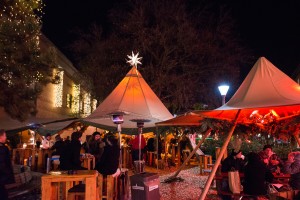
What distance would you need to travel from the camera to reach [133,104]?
37.0 feet

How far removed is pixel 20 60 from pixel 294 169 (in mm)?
8922

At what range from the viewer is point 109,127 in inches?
568

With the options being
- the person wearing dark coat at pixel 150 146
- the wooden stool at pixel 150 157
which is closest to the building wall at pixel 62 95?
the person wearing dark coat at pixel 150 146

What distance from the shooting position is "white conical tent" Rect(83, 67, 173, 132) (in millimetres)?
10930

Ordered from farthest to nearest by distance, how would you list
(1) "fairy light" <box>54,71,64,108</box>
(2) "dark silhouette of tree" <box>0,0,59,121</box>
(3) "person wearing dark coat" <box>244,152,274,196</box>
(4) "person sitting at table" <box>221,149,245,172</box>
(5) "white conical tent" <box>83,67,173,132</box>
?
1. (1) "fairy light" <box>54,71,64,108</box>
2. (2) "dark silhouette of tree" <box>0,0,59,121</box>
3. (5) "white conical tent" <box>83,67,173,132</box>
4. (4) "person sitting at table" <box>221,149,245,172</box>
5. (3) "person wearing dark coat" <box>244,152,274,196</box>

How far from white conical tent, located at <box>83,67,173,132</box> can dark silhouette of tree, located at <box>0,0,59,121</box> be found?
264 centimetres

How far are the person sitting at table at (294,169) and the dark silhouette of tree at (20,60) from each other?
8.47 meters

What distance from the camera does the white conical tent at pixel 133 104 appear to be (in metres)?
10.9

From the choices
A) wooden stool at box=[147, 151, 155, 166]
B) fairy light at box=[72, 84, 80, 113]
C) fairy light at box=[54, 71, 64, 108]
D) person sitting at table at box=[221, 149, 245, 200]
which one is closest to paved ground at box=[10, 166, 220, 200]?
person sitting at table at box=[221, 149, 245, 200]

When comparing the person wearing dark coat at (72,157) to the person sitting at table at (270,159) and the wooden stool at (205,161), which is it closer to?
the person sitting at table at (270,159)

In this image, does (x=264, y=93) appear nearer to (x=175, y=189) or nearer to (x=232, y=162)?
(x=232, y=162)

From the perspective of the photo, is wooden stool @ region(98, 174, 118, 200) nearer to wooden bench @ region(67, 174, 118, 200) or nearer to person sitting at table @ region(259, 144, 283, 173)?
wooden bench @ region(67, 174, 118, 200)

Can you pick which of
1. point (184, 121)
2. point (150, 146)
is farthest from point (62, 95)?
point (184, 121)

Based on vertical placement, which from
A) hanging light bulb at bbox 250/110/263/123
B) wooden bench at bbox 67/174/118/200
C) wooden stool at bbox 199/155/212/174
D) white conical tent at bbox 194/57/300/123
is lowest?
wooden bench at bbox 67/174/118/200
